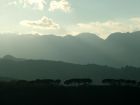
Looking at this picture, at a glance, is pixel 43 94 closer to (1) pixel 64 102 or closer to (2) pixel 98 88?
(1) pixel 64 102

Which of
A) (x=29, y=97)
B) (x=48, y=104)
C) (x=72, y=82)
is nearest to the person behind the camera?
(x=48, y=104)

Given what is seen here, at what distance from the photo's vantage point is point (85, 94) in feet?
336

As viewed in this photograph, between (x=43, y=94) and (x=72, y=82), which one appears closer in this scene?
(x=43, y=94)

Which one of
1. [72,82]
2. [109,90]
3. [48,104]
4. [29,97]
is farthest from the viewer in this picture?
[72,82]

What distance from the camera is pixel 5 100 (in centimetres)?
9531

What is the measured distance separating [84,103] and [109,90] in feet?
50.6

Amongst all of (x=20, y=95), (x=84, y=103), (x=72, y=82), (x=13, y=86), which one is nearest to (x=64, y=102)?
(x=84, y=103)

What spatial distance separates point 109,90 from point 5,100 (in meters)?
30.3

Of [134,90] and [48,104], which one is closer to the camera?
[48,104]

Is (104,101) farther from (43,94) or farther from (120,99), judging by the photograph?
(43,94)

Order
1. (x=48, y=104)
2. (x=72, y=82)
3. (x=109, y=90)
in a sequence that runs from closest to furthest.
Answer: (x=48, y=104), (x=109, y=90), (x=72, y=82)

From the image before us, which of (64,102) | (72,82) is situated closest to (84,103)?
(64,102)

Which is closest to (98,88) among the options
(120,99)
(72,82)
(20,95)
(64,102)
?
(120,99)

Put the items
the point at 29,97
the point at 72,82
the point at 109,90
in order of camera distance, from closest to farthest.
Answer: the point at 29,97, the point at 109,90, the point at 72,82
